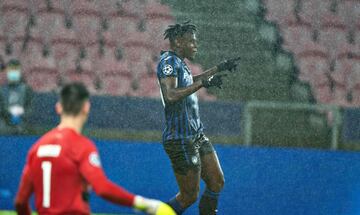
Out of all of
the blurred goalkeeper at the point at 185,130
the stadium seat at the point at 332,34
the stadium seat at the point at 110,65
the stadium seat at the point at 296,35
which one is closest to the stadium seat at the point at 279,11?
the stadium seat at the point at 296,35

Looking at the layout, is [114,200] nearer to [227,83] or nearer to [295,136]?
[295,136]

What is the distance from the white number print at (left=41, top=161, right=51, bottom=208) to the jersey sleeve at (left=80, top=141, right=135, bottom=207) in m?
0.16

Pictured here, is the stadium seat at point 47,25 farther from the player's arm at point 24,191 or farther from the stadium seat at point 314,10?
the player's arm at point 24,191

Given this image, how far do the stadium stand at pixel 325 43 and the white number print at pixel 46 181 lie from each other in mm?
7261

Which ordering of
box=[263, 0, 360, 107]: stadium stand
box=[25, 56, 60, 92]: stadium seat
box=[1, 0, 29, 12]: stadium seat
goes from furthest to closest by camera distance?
box=[263, 0, 360, 107]: stadium stand < box=[1, 0, 29, 12]: stadium seat < box=[25, 56, 60, 92]: stadium seat

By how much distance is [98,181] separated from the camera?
10.5ft

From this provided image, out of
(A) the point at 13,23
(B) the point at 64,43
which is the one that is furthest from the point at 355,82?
(A) the point at 13,23

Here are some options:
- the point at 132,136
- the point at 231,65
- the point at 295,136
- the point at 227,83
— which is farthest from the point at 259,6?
the point at 231,65

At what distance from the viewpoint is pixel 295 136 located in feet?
26.5

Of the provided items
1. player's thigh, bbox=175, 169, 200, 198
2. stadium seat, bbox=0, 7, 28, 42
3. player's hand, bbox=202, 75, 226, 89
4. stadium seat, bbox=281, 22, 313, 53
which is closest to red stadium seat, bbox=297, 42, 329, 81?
→ stadium seat, bbox=281, 22, 313, 53

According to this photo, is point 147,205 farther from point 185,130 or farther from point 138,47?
point 138,47

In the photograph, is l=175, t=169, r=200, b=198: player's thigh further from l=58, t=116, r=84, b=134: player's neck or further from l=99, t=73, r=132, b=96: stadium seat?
l=99, t=73, r=132, b=96: stadium seat

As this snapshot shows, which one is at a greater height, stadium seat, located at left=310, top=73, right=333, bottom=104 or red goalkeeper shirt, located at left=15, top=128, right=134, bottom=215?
red goalkeeper shirt, located at left=15, top=128, right=134, bottom=215

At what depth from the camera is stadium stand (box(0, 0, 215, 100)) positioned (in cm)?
965
